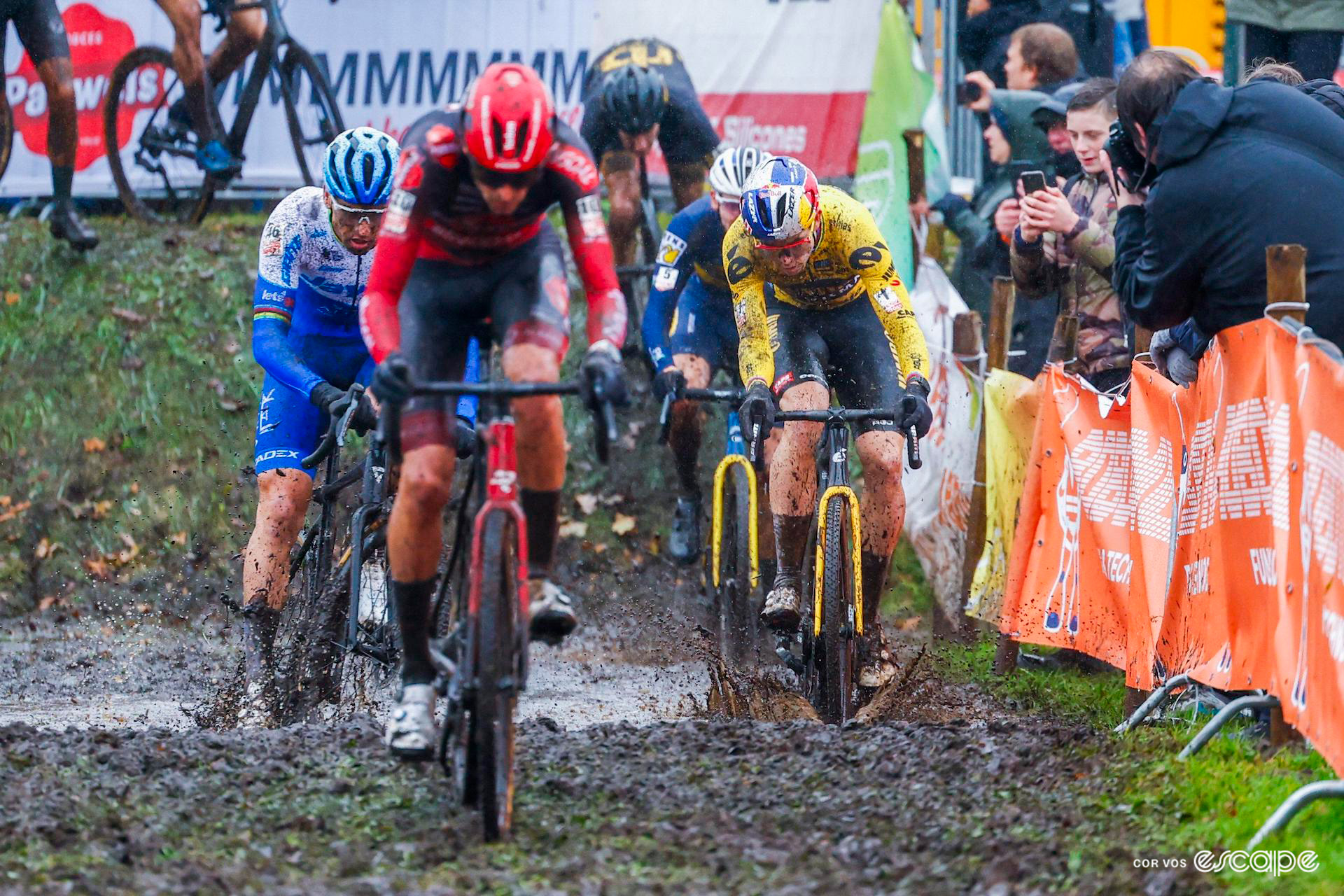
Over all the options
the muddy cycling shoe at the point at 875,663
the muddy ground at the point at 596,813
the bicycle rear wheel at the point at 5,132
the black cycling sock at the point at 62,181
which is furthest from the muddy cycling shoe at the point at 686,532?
the bicycle rear wheel at the point at 5,132

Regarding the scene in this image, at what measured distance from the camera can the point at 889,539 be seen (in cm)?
793

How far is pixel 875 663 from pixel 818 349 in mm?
1661

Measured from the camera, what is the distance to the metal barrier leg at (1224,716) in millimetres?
5516

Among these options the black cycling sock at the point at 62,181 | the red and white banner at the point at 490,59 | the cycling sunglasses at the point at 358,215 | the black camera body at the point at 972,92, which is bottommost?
the cycling sunglasses at the point at 358,215

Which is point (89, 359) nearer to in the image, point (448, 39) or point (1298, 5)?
point (448, 39)

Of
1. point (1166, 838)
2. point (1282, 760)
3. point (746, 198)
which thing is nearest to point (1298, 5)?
point (746, 198)

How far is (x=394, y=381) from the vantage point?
196 inches

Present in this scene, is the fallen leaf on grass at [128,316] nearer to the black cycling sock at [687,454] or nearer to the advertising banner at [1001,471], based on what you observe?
the black cycling sock at [687,454]

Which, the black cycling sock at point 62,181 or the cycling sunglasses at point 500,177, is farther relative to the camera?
the black cycling sock at point 62,181

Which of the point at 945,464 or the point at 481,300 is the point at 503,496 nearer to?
the point at 481,300

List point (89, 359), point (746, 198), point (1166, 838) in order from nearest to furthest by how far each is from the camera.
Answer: point (1166, 838) → point (746, 198) → point (89, 359)

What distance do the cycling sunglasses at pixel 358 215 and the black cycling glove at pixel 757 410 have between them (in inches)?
76.2

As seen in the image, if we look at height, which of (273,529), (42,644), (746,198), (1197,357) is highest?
(746,198)

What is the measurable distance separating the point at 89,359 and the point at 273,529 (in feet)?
19.4
